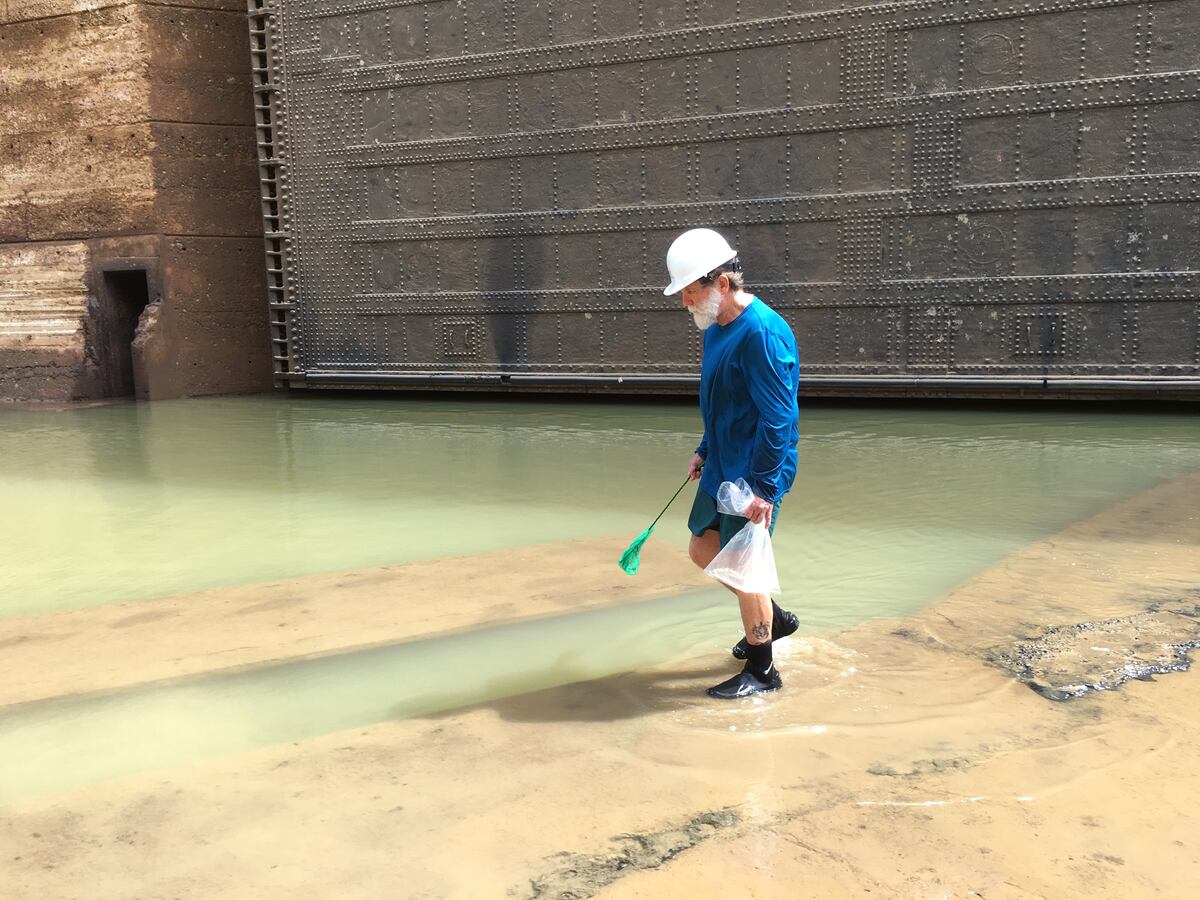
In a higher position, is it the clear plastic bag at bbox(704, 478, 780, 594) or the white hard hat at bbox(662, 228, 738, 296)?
the white hard hat at bbox(662, 228, 738, 296)

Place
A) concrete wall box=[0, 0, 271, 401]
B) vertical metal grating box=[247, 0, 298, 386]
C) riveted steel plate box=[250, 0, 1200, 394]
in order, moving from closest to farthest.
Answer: riveted steel plate box=[250, 0, 1200, 394] → vertical metal grating box=[247, 0, 298, 386] → concrete wall box=[0, 0, 271, 401]

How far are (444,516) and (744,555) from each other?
296cm

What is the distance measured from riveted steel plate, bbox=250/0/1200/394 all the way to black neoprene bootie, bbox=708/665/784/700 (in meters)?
6.81

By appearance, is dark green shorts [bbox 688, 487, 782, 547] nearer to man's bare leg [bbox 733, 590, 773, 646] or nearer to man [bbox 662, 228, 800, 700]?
man [bbox 662, 228, 800, 700]

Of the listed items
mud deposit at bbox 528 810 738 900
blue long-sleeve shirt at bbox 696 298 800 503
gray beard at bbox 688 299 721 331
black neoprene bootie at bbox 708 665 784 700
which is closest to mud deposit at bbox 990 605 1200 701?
black neoprene bootie at bbox 708 665 784 700

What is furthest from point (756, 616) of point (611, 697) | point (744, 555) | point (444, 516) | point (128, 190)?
point (128, 190)

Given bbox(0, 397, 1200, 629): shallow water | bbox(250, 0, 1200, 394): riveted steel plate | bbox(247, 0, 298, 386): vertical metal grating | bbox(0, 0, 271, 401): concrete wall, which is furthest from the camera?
bbox(0, 0, 271, 401): concrete wall

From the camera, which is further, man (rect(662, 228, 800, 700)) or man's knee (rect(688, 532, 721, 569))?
man's knee (rect(688, 532, 721, 569))

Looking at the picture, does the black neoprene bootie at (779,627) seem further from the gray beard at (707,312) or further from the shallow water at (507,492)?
the gray beard at (707,312)

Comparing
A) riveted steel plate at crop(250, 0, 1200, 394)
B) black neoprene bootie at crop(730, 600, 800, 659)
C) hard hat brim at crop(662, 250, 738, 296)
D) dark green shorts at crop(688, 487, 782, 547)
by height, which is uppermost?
riveted steel plate at crop(250, 0, 1200, 394)

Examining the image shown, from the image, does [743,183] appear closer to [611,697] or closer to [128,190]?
[128,190]

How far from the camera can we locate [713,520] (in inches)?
133

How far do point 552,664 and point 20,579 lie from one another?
103 inches

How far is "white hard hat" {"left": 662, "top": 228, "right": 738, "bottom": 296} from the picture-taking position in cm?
317
